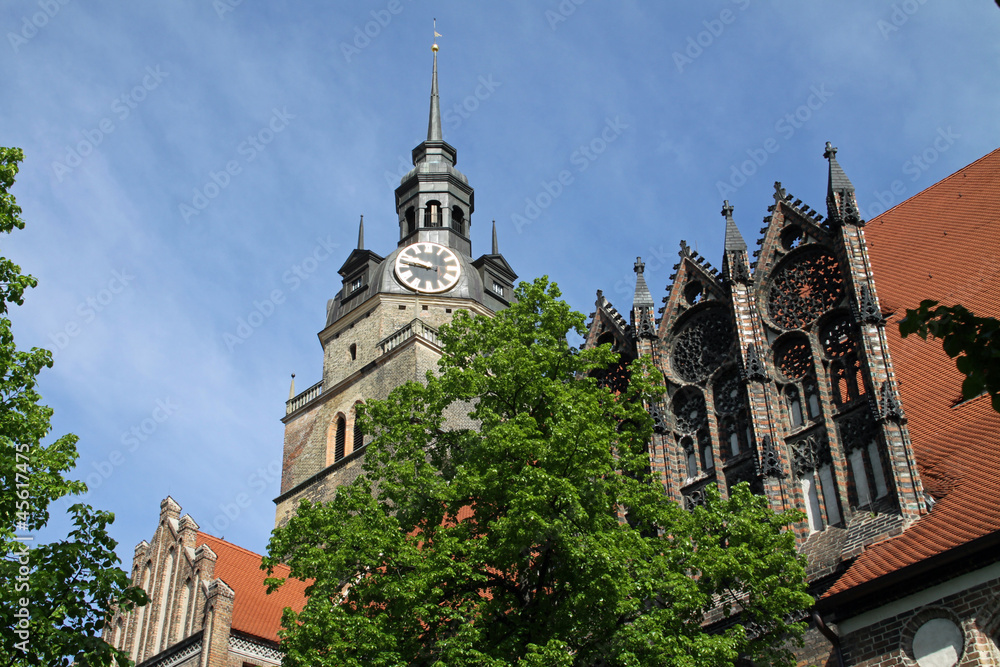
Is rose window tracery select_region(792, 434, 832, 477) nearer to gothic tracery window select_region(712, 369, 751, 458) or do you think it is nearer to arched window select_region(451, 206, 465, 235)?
gothic tracery window select_region(712, 369, 751, 458)

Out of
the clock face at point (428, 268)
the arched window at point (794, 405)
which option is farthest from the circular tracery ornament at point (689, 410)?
the clock face at point (428, 268)

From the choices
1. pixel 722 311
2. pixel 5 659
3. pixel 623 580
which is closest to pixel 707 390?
pixel 722 311

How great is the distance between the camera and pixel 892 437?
15617 millimetres

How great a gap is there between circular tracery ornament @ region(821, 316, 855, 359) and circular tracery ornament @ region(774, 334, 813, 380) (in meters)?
0.31

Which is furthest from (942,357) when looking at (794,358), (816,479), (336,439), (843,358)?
(336,439)

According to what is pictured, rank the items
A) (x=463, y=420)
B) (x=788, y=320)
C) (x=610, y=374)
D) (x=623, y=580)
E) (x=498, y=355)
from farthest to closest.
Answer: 1. (x=463, y=420)
2. (x=610, y=374)
3. (x=788, y=320)
4. (x=498, y=355)
5. (x=623, y=580)

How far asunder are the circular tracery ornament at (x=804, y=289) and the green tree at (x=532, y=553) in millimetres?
4085

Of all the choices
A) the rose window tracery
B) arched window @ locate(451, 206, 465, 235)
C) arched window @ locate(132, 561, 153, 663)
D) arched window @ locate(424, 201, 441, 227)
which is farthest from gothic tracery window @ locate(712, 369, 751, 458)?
arched window @ locate(451, 206, 465, 235)

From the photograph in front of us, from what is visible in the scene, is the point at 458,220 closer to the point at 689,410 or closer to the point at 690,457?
the point at 689,410

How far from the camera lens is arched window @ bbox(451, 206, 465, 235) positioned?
41466mm

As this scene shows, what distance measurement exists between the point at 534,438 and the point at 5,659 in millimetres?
6391

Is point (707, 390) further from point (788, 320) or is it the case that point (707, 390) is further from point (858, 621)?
point (858, 621)

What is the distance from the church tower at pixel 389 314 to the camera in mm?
35000

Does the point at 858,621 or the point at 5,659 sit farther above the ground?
the point at 858,621
